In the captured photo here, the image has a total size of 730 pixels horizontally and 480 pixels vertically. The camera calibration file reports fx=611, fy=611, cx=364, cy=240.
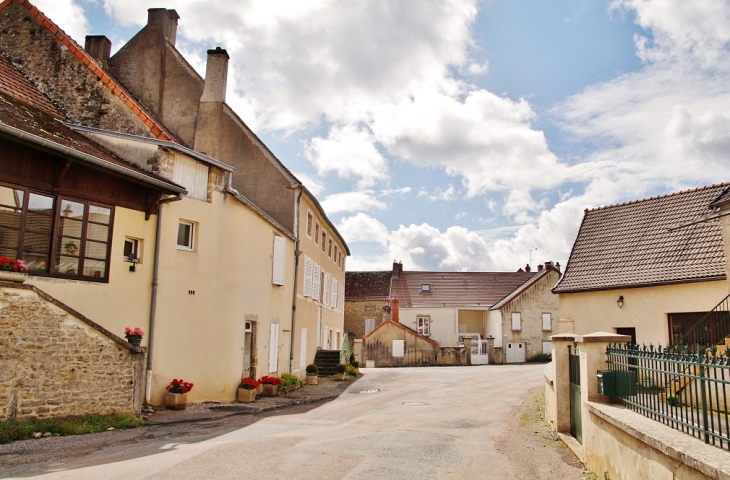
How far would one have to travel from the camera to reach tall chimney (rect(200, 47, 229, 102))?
20.4 metres

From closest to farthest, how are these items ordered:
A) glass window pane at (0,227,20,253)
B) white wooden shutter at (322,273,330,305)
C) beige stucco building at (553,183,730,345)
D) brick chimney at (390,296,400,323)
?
1. glass window pane at (0,227,20,253)
2. beige stucco building at (553,183,730,345)
3. white wooden shutter at (322,273,330,305)
4. brick chimney at (390,296,400,323)

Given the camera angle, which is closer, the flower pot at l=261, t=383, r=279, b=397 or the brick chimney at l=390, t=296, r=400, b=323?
the flower pot at l=261, t=383, r=279, b=397

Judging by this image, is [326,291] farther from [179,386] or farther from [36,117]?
[36,117]

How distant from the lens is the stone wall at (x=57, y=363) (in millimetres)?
9609

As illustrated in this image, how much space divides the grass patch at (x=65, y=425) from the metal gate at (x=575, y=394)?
7.68 m

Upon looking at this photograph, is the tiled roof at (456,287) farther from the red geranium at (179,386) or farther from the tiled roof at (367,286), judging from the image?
the red geranium at (179,386)

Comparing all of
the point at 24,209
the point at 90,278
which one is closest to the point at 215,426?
the point at 90,278

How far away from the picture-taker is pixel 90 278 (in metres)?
12.4

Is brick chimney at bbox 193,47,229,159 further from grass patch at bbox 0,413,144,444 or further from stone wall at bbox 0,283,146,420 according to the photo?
grass patch at bbox 0,413,144,444

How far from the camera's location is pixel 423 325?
49500 millimetres

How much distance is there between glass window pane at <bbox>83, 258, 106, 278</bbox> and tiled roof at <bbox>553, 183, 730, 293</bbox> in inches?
560

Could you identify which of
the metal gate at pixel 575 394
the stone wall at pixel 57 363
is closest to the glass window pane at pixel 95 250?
the stone wall at pixel 57 363

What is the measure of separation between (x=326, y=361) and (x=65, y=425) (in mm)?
17070

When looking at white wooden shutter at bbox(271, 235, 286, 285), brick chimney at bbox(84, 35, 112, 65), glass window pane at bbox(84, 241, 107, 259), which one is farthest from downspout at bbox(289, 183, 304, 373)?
glass window pane at bbox(84, 241, 107, 259)
